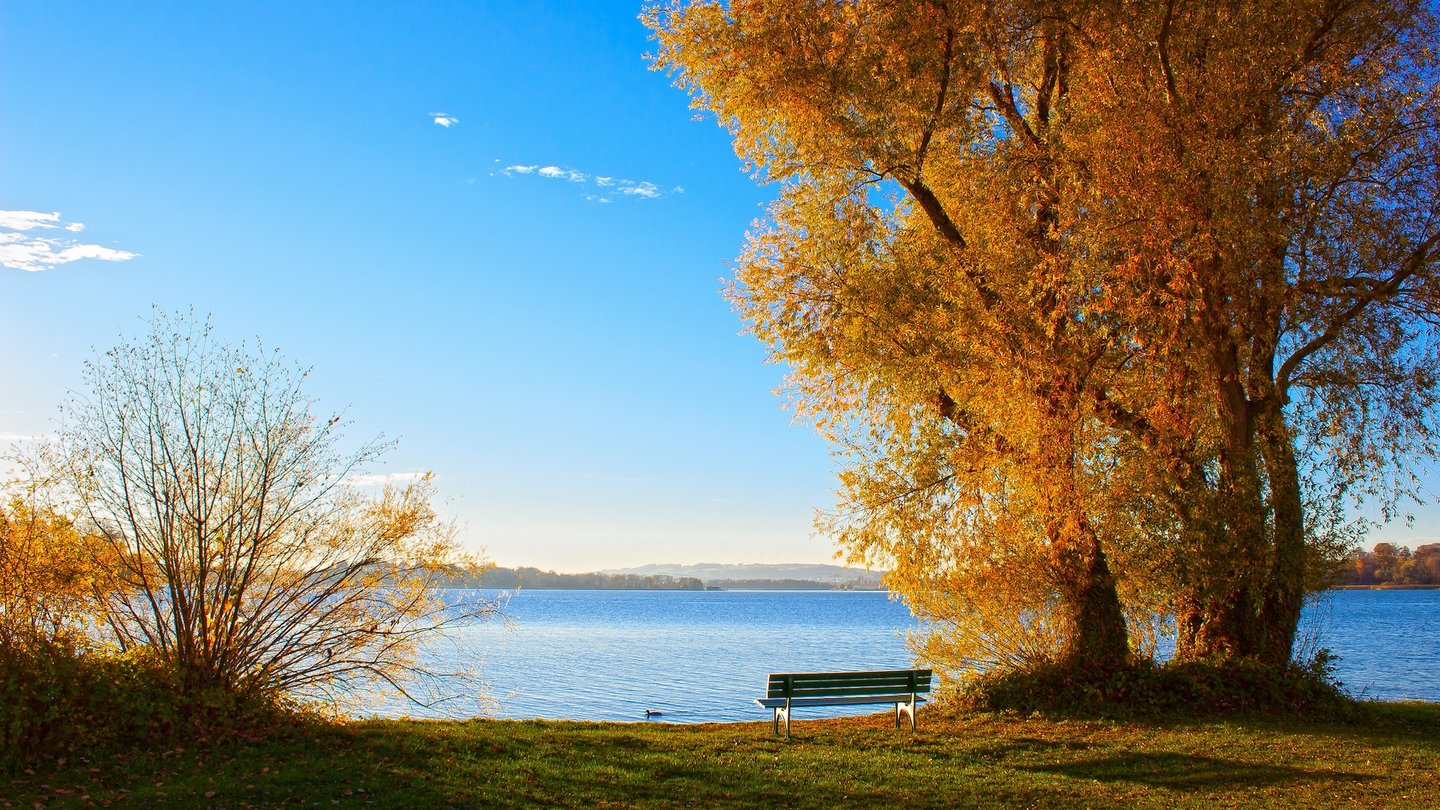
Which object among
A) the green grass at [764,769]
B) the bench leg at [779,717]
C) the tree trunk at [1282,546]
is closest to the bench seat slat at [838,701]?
the bench leg at [779,717]

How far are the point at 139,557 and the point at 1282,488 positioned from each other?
16.2m

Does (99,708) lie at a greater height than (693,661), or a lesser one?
greater

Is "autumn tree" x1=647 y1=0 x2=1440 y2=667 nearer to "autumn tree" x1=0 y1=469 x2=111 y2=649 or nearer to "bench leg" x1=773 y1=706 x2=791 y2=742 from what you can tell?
"bench leg" x1=773 y1=706 x2=791 y2=742

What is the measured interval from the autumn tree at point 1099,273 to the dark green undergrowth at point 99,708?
11.0 meters

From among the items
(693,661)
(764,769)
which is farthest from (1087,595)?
(693,661)

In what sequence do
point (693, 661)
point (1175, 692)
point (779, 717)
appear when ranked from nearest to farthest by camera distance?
point (779, 717)
point (1175, 692)
point (693, 661)

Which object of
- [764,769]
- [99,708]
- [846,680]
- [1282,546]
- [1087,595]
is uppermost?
[1282,546]

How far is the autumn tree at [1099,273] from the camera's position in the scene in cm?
1421

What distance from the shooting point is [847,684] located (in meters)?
13.7

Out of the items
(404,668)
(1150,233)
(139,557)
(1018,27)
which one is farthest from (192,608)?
(1018,27)

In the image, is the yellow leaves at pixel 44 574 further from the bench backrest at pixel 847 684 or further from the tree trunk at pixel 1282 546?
the tree trunk at pixel 1282 546

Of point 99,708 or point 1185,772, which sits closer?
point 99,708

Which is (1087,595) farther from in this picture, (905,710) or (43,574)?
(43,574)

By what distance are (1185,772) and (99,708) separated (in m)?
11.6
